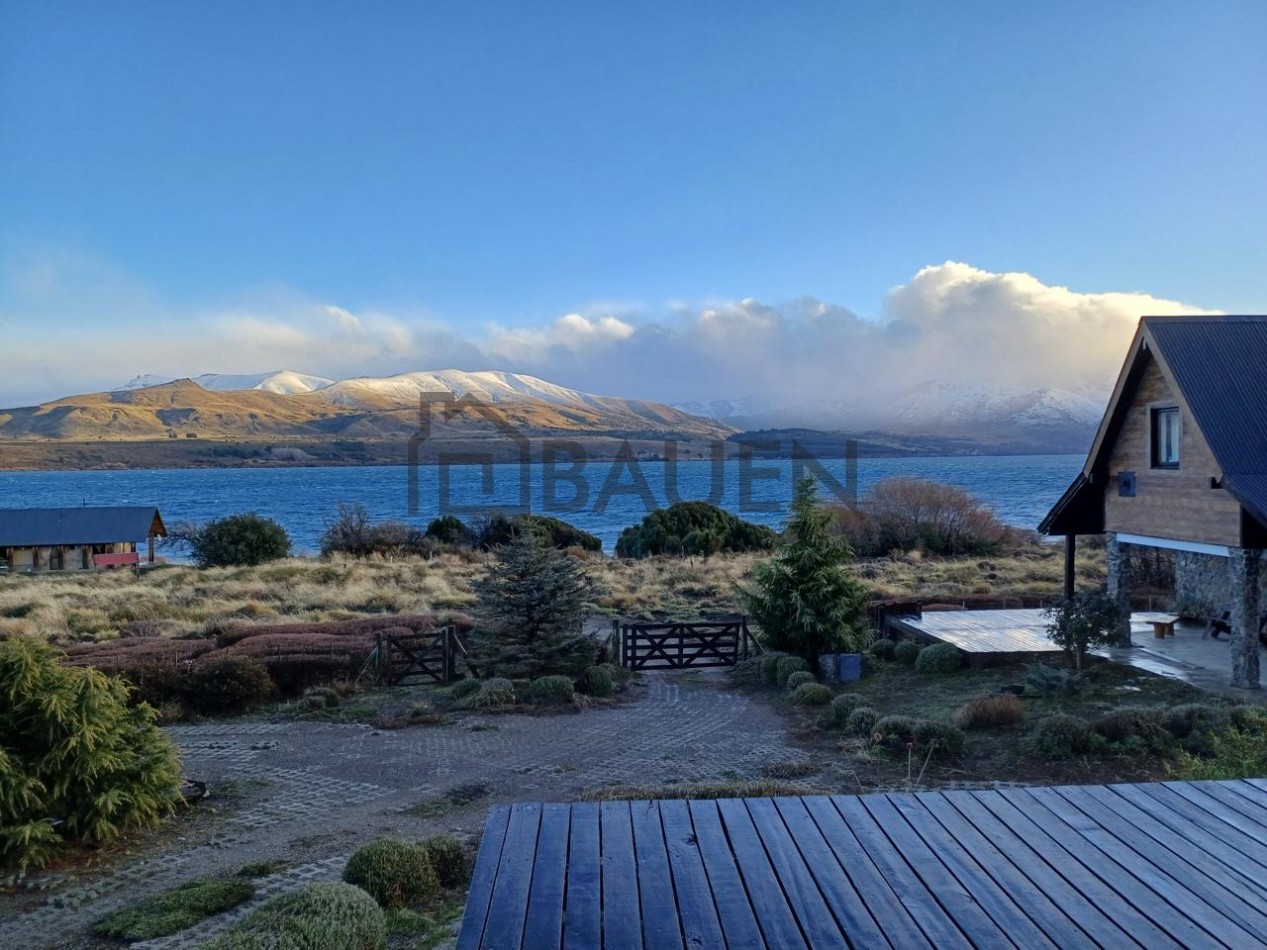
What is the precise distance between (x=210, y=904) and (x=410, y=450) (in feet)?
546

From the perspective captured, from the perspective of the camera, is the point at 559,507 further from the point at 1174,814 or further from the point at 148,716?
the point at 1174,814

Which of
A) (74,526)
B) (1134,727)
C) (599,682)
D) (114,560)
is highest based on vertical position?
(1134,727)

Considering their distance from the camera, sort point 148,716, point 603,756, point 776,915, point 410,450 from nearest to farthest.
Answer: point 776,915 → point 148,716 → point 603,756 → point 410,450

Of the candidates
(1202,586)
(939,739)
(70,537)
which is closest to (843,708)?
(939,739)

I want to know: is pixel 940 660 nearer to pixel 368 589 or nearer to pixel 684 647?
pixel 684 647

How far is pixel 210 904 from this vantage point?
724cm

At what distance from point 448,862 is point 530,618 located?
9.67m

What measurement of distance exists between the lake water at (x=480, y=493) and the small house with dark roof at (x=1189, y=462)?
4180 cm

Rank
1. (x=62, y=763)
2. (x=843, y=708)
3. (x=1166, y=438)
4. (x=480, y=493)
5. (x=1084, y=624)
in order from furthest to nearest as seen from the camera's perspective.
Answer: (x=480, y=493) < (x=1084, y=624) < (x=1166, y=438) < (x=843, y=708) < (x=62, y=763)

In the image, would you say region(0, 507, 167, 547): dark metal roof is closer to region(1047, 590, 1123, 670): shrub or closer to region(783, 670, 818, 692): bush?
region(783, 670, 818, 692): bush

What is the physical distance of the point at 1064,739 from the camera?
1073 cm

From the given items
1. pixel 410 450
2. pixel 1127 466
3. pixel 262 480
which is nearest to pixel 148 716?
pixel 1127 466

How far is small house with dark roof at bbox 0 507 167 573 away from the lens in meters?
40.9

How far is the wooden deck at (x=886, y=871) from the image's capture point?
360 centimetres
